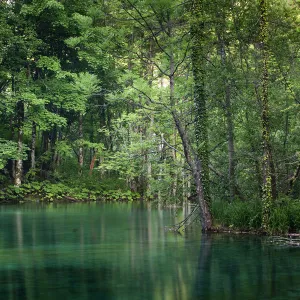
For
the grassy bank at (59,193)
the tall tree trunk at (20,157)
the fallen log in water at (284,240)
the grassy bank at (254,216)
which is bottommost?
the fallen log in water at (284,240)

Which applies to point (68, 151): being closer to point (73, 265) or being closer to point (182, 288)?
point (73, 265)

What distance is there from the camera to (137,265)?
1372 cm

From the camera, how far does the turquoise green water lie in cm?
1077

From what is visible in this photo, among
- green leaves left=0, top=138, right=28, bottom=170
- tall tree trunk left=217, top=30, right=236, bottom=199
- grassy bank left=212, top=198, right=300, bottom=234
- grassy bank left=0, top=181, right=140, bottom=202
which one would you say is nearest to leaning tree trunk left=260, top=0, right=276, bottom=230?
grassy bank left=212, top=198, right=300, bottom=234

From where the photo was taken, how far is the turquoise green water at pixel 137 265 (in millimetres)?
10773

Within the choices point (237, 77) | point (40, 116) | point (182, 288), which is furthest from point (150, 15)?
point (40, 116)

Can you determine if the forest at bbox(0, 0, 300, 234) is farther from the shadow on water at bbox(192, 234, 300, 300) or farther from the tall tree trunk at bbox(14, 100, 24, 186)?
the tall tree trunk at bbox(14, 100, 24, 186)

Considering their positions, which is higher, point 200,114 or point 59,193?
point 200,114

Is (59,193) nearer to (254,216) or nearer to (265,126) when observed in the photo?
(254,216)

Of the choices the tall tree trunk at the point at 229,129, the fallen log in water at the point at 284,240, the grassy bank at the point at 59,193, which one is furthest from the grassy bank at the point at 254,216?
the grassy bank at the point at 59,193

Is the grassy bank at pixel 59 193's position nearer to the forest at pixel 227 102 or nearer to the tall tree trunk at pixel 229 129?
the forest at pixel 227 102

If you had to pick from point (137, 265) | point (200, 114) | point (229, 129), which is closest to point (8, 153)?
point (229, 129)

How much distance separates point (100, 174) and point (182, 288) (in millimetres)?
32478

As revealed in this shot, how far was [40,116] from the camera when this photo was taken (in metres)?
37.2
